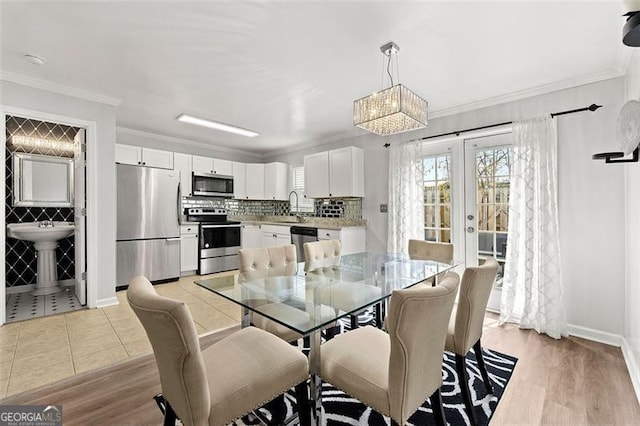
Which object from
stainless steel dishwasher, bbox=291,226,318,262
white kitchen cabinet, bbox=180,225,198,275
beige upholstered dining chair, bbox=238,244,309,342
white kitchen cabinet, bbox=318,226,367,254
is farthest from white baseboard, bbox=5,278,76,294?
white kitchen cabinet, bbox=318,226,367,254

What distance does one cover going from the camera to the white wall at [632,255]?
6.50 feet

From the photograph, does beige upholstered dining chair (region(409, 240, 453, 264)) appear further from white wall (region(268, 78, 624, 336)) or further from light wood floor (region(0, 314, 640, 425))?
white wall (region(268, 78, 624, 336))

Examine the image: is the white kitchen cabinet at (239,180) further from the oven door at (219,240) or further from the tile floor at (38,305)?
the tile floor at (38,305)

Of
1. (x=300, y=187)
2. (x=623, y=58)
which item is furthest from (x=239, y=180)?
(x=623, y=58)

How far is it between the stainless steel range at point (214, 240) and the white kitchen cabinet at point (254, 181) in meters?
0.70

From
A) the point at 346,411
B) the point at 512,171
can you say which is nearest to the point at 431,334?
the point at 346,411

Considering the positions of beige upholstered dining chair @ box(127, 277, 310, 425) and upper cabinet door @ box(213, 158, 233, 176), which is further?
upper cabinet door @ box(213, 158, 233, 176)

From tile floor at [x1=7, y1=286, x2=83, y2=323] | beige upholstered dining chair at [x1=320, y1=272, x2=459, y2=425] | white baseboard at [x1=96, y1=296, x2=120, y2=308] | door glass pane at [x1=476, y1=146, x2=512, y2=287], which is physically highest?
door glass pane at [x1=476, y1=146, x2=512, y2=287]

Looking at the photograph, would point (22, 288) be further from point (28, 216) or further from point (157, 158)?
point (157, 158)

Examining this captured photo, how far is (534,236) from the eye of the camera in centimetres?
278

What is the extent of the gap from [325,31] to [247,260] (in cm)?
176

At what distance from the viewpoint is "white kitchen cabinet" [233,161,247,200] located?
5.70m

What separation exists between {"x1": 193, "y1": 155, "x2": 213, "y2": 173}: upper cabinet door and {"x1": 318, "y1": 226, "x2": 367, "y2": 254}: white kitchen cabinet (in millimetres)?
2486

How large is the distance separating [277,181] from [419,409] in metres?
4.65
